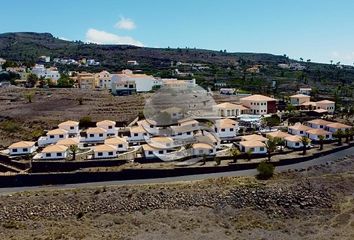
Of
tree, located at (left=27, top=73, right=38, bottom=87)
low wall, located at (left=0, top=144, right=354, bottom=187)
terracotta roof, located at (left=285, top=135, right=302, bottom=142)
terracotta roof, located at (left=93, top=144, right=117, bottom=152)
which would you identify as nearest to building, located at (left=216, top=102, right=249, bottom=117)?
terracotta roof, located at (left=285, top=135, right=302, bottom=142)

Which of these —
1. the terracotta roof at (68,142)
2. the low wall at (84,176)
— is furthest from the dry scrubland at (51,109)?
the low wall at (84,176)

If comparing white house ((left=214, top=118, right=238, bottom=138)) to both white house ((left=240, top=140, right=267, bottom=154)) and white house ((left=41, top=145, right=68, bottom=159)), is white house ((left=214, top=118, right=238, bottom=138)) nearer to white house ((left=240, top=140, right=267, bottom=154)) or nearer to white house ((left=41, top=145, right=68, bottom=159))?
white house ((left=240, top=140, right=267, bottom=154))

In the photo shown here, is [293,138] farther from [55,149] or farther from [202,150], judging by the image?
[55,149]

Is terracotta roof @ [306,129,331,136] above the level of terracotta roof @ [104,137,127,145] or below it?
above

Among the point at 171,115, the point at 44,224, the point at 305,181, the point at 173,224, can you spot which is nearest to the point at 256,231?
the point at 173,224

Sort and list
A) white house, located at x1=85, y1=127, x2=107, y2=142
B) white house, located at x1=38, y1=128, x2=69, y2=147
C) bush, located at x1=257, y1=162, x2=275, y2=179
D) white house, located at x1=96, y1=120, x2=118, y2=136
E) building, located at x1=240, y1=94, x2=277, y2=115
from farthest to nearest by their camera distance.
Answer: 1. building, located at x1=240, y1=94, x2=277, y2=115
2. white house, located at x1=96, y1=120, x2=118, y2=136
3. white house, located at x1=85, y1=127, x2=107, y2=142
4. white house, located at x1=38, y1=128, x2=69, y2=147
5. bush, located at x1=257, y1=162, x2=275, y2=179

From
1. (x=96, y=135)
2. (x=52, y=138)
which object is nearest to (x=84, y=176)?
(x=96, y=135)

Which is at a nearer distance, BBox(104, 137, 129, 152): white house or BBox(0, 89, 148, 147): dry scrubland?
BBox(104, 137, 129, 152): white house
